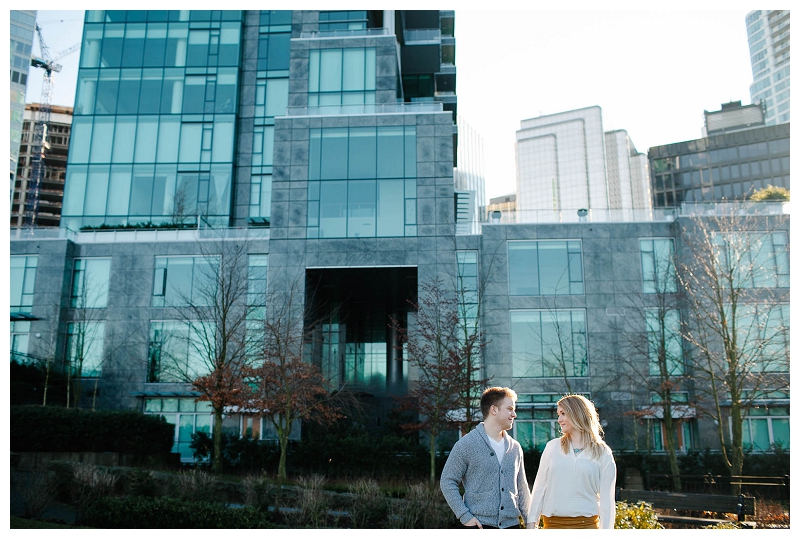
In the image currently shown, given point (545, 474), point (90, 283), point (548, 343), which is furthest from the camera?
point (90, 283)

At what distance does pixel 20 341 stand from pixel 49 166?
258 feet

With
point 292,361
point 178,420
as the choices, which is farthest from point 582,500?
point 178,420

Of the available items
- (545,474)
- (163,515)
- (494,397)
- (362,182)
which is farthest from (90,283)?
(545,474)

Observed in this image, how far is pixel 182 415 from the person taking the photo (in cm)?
2938

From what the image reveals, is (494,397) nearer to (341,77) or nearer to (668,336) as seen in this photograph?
(668,336)

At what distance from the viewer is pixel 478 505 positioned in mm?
5672

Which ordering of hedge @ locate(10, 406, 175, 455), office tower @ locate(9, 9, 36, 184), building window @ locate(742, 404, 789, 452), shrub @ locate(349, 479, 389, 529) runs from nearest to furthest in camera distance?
shrub @ locate(349, 479, 389, 529)
hedge @ locate(10, 406, 175, 455)
building window @ locate(742, 404, 789, 452)
office tower @ locate(9, 9, 36, 184)

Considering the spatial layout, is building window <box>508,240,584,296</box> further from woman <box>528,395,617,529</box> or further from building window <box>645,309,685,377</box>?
woman <box>528,395,617,529</box>

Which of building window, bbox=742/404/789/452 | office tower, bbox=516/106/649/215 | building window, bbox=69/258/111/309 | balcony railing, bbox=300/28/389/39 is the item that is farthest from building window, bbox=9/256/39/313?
office tower, bbox=516/106/649/215

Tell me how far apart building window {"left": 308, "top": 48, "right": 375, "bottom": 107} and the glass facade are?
6258 millimetres

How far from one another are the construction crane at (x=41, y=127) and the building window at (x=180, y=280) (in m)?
63.9

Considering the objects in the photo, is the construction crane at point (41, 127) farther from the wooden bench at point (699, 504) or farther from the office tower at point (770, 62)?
the office tower at point (770, 62)

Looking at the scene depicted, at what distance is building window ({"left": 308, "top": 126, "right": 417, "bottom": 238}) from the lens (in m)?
29.3

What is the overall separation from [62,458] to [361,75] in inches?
879
